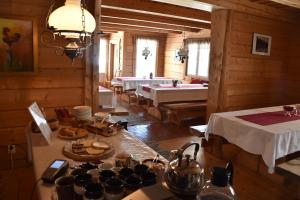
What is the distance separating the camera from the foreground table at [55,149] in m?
1.44

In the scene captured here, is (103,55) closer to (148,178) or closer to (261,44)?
(261,44)

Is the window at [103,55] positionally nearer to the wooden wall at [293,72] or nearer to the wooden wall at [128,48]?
the wooden wall at [128,48]

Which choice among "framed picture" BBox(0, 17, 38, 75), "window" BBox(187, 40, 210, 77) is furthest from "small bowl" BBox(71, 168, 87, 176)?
"window" BBox(187, 40, 210, 77)

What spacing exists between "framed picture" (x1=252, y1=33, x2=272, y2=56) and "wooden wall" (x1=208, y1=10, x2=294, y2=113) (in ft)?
0.25

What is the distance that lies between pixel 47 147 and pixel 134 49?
8.03 metres

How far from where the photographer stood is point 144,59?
9703 millimetres

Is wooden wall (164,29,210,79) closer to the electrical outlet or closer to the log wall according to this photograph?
the log wall

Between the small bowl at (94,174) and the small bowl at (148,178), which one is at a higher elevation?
the small bowl at (148,178)

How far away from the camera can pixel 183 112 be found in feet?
17.3

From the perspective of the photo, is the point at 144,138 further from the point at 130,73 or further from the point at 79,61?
the point at 130,73

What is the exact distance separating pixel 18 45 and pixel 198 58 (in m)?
6.65

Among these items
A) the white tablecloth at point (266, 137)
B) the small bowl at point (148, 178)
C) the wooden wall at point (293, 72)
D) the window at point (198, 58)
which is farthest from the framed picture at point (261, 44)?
the small bowl at point (148, 178)

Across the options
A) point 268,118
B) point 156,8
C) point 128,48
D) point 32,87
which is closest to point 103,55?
point 128,48

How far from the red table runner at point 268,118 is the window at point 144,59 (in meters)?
6.85
